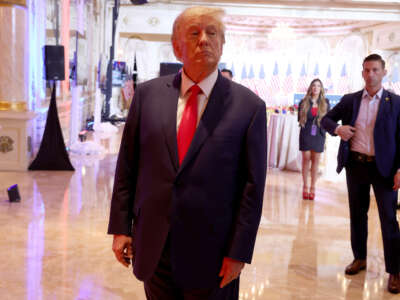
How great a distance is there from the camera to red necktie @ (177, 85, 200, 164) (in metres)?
1.56

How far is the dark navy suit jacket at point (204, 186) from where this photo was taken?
1526mm

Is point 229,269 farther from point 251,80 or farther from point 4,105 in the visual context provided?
point 251,80

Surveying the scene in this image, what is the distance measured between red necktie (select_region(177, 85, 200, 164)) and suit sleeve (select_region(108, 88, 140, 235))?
0.57 ft

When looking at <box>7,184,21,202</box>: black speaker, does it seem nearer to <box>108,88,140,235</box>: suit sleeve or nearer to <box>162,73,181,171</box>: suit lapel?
<box>108,88,140,235</box>: suit sleeve

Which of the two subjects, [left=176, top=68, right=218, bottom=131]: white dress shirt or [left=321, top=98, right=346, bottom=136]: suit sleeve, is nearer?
[left=176, top=68, right=218, bottom=131]: white dress shirt

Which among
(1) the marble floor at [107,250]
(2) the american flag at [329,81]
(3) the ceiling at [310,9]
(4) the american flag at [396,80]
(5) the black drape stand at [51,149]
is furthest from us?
(2) the american flag at [329,81]

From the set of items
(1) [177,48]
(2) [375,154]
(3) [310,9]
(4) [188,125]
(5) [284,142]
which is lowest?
(5) [284,142]

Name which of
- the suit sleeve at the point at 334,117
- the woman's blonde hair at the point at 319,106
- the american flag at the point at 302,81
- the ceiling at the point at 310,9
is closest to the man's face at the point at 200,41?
the suit sleeve at the point at 334,117

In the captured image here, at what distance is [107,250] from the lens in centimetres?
386

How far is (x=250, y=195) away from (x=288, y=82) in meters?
20.1

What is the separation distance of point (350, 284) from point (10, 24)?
5.90 metres

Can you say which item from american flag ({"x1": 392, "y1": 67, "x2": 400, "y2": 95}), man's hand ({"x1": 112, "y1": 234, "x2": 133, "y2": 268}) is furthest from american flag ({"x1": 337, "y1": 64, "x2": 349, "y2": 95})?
man's hand ({"x1": 112, "y1": 234, "x2": 133, "y2": 268})

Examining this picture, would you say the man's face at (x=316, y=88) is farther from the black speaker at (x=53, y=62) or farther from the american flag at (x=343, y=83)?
the american flag at (x=343, y=83)

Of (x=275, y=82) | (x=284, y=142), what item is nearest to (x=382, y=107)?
(x=284, y=142)
